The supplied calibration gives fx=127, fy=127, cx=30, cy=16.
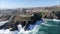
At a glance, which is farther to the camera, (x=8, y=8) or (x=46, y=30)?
(x=8, y=8)

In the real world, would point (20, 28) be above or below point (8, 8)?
below

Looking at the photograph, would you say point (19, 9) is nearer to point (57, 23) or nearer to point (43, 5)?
point (43, 5)

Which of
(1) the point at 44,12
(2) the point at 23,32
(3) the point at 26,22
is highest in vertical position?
(1) the point at 44,12

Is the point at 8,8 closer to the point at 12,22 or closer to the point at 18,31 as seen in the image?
the point at 12,22

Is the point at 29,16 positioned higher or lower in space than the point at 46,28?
higher

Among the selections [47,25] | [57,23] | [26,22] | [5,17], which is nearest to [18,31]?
[26,22]

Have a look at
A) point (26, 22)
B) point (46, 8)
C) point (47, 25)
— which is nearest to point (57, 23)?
point (47, 25)
